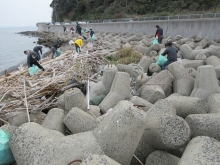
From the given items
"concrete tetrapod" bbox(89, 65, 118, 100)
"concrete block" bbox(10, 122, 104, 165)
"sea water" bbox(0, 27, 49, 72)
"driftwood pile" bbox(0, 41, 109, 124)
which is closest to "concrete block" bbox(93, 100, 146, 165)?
"concrete block" bbox(10, 122, 104, 165)

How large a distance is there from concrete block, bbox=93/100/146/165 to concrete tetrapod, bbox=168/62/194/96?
2426 mm

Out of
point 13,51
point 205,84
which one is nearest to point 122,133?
point 205,84

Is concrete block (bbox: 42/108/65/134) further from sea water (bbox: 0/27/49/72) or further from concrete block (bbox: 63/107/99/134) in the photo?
sea water (bbox: 0/27/49/72)

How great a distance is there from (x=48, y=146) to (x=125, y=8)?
3446cm

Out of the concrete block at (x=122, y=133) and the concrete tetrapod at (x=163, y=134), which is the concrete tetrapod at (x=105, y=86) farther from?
the concrete block at (x=122, y=133)

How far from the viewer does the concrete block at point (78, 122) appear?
9.52 ft

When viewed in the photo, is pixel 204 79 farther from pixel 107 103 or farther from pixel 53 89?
pixel 53 89

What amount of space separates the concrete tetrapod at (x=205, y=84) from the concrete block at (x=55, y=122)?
8.30 feet

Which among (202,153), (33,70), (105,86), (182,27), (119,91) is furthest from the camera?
(182,27)

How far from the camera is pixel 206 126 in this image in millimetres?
2459

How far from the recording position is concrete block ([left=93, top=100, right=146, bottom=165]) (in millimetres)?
2082

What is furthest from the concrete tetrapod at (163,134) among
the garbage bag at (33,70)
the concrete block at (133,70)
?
the garbage bag at (33,70)

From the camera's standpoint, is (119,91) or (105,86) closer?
(119,91)

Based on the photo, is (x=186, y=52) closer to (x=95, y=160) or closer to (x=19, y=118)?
(x=19, y=118)
